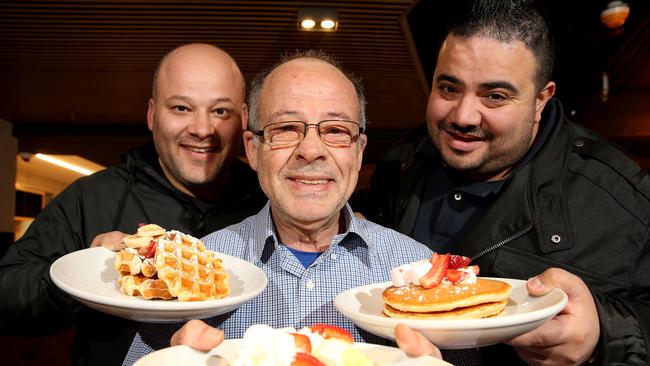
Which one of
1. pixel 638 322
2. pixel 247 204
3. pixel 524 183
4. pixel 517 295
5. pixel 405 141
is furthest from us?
pixel 405 141

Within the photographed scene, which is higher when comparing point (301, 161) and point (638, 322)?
point (301, 161)

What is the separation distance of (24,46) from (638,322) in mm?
7799

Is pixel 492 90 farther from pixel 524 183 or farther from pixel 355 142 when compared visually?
pixel 355 142

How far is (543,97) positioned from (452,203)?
0.71 meters

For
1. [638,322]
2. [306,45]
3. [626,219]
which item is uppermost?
[306,45]

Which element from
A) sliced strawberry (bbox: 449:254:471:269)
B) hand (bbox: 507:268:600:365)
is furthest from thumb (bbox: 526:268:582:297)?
sliced strawberry (bbox: 449:254:471:269)

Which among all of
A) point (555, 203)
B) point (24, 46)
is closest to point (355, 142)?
point (555, 203)

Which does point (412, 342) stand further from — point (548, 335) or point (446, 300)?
point (548, 335)

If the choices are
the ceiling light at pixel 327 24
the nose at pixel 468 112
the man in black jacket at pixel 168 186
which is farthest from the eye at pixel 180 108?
the ceiling light at pixel 327 24

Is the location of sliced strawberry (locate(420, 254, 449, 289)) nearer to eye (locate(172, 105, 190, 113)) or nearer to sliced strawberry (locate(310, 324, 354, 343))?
sliced strawberry (locate(310, 324, 354, 343))

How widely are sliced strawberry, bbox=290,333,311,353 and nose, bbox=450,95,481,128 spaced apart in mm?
1724

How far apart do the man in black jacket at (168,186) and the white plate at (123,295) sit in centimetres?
74

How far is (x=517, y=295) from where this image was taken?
1.86 metres

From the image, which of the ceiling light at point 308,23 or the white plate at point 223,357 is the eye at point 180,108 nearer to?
the white plate at point 223,357
